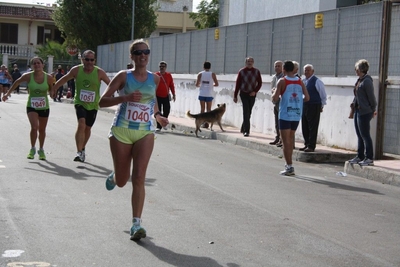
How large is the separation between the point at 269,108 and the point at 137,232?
1502cm

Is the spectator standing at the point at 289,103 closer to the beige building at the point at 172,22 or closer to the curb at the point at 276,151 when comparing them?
the curb at the point at 276,151

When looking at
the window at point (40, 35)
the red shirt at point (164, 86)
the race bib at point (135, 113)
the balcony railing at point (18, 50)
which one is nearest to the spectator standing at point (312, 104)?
the red shirt at point (164, 86)

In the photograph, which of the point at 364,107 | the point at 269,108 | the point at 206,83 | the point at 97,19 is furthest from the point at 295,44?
the point at 97,19

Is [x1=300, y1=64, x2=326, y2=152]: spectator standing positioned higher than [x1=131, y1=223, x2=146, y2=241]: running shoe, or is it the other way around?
[x1=300, y1=64, x2=326, y2=152]: spectator standing

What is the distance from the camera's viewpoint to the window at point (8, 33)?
7038 centimetres

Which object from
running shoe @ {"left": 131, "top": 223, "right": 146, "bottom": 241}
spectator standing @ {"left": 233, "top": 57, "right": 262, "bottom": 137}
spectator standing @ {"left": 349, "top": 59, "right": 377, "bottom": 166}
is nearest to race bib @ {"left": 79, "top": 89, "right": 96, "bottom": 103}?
spectator standing @ {"left": 349, "top": 59, "right": 377, "bottom": 166}

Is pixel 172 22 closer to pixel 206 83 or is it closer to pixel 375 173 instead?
pixel 206 83

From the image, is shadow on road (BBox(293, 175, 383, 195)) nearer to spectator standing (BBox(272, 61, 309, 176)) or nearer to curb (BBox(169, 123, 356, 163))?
spectator standing (BBox(272, 61, 309, 176))

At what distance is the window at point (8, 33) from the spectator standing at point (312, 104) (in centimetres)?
5676

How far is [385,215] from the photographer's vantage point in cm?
1022

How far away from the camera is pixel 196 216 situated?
9.29 meters

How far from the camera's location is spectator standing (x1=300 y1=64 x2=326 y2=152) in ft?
55.4

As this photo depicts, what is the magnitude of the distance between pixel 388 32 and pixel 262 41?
25.9ft

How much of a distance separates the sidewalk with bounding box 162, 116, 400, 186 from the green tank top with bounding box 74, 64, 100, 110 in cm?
482
